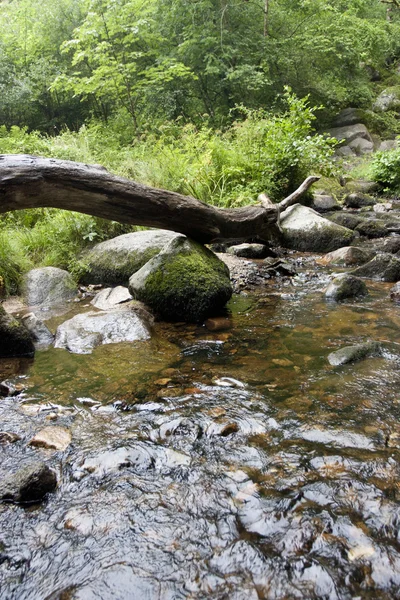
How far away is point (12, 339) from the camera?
3.86 m

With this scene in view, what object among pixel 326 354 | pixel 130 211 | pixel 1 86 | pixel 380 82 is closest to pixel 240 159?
pixel 130 211

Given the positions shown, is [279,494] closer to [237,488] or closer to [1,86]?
[237,488]

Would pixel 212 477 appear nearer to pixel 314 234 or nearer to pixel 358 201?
pixel 314 234

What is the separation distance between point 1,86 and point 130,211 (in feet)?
50.7

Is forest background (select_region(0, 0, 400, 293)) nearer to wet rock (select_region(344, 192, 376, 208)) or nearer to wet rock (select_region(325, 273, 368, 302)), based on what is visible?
wet rock (select_region(344, 192, 376, 208))

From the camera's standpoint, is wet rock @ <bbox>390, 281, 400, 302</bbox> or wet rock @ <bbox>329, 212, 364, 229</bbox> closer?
wet rock @ <bbox>390, 281, 400, 302</bbox>

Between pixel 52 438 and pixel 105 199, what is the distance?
7.97ft

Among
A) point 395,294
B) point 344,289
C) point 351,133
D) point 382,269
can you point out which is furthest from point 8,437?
point 351,133

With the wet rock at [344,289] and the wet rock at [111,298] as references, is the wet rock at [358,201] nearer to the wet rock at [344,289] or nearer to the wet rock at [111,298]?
the wet rock at [344,289]

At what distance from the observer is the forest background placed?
9.30 meters

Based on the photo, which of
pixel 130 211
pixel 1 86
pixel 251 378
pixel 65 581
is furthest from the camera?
pixel 1 86

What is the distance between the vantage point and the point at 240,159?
9.56 meters

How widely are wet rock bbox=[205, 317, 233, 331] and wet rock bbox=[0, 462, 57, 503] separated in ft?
8.24

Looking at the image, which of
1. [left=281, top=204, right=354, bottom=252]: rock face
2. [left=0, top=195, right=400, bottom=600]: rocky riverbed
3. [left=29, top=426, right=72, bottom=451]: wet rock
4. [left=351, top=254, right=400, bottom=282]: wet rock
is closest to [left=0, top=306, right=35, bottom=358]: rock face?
[left=0, top=195, right=400, bottom=600]: rocky riverbed
